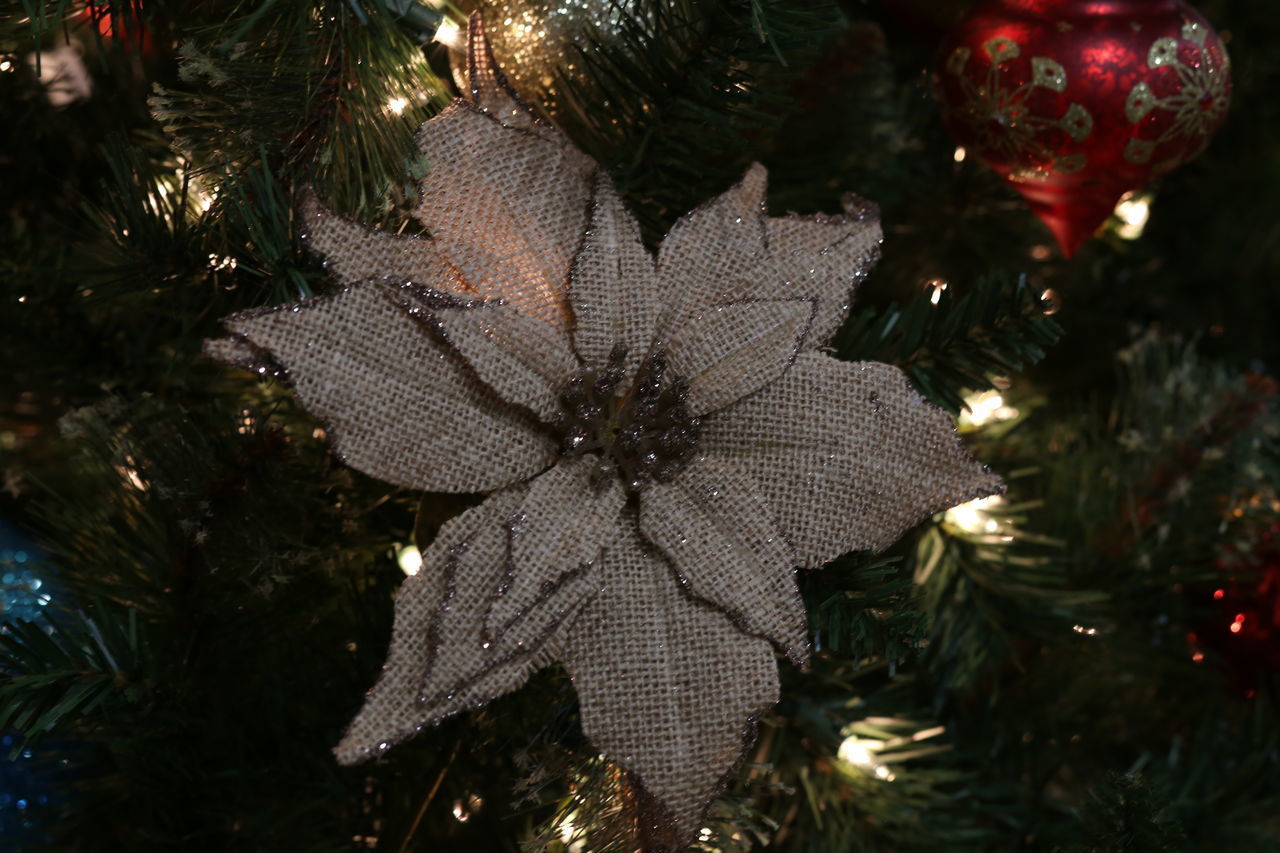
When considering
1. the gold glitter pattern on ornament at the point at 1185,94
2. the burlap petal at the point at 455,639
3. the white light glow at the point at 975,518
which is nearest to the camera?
the burlap petal at the point at 455,639

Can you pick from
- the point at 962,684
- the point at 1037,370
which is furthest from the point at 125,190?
the point at 1037,370

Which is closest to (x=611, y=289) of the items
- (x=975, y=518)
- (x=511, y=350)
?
(x=511, y=350)

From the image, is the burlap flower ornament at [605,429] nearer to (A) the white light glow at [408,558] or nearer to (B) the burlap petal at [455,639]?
(B) the burlap petal at [455,639]

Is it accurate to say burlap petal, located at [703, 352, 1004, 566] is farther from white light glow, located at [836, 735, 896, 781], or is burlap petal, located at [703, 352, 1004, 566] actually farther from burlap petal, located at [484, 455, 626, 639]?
white light glow, located at [836, 735, 896, 781]

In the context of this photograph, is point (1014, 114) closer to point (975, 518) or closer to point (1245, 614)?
point (975, 518)

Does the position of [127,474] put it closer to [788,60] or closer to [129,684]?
[129,684]

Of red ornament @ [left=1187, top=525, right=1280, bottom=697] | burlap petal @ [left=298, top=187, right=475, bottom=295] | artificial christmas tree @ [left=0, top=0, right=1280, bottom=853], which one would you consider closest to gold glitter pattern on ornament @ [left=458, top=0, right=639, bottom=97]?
artificial christmas tree @ [left=0, top=0, right=1280, bottom=853]

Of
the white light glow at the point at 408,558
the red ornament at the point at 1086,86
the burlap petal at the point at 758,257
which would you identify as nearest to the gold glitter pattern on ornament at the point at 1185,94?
the red ornament at the point at 1086,86
